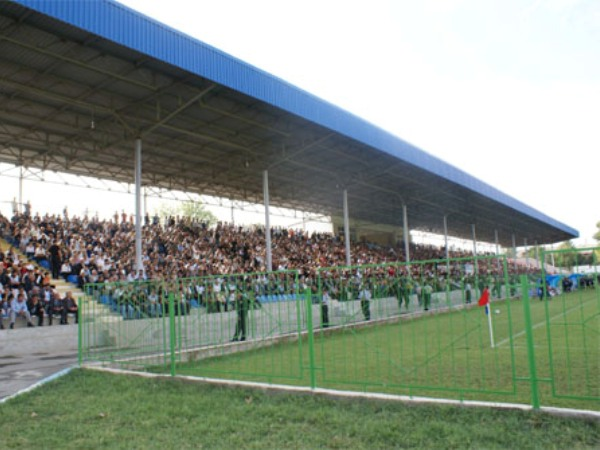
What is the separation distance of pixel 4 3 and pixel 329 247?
88.1 feet

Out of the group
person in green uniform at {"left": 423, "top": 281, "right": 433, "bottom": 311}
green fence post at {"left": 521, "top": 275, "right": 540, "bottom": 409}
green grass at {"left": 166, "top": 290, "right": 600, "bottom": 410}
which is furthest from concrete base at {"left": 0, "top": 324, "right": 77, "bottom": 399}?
green fence post at {"left": 521, "top": 275, "right": 540, "bottom": 409}

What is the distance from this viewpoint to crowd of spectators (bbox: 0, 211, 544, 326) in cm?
997

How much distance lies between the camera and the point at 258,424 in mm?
6051

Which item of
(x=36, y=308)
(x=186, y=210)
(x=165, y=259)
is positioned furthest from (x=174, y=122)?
(x=186, y=210)

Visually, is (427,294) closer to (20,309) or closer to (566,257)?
(566,257)

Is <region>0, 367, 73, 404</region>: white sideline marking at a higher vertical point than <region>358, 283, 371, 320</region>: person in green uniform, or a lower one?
lower

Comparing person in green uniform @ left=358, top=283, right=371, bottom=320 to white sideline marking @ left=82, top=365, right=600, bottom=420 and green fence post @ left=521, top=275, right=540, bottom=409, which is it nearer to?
white sideline marking @ left=82, top=365, right=600, bottom=420

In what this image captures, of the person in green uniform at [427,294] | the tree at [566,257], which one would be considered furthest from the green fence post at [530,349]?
the person in green uniform at [427,294]

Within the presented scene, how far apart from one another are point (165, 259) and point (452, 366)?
1545 centimetres

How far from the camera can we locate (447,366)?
897 centimetres

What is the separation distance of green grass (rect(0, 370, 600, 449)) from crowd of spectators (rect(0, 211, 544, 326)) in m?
2.20

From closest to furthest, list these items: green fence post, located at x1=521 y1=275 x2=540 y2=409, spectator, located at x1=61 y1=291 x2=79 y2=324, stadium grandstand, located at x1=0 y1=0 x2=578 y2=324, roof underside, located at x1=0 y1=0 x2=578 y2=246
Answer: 1. green fence post, located at x1=521 y1=275 x2=540 y2=409
2. roof underside, located at x1=0 y1=0 x2=578 y2=246
3. stadium grandstand, located at x1=0 y1=0 x2=578 y2=324
4. spectator, located at x1=61 y1=291 x2=79 y2=324

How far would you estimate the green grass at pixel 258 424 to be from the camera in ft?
16.8

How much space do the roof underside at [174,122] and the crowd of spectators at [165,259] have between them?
341 cm
